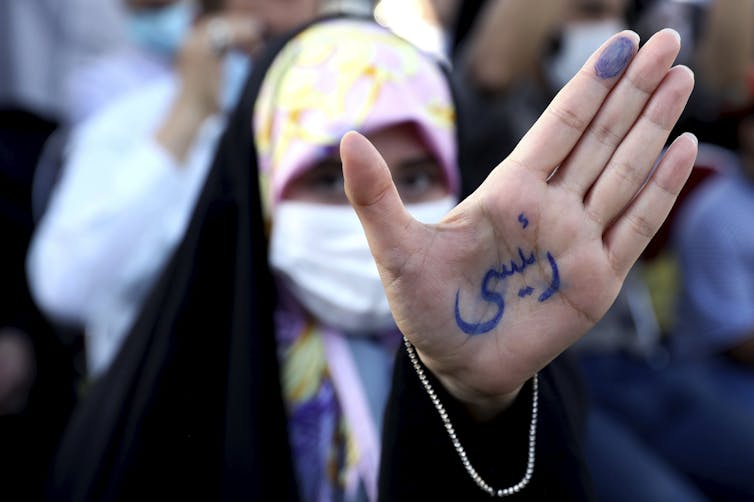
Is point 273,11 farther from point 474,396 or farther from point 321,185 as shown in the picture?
point 474,396

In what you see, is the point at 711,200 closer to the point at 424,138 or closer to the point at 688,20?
the point at 688,20

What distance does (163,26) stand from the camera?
2.46m

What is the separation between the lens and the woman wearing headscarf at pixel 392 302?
948 millimetres

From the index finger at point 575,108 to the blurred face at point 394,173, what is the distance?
0.47m

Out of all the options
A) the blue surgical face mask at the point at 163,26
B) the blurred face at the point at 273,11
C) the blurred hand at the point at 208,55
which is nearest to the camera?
the blurred hand at the point at 208,55

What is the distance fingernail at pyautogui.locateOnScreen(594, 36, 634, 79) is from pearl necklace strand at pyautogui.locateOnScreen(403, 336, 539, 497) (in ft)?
1.21

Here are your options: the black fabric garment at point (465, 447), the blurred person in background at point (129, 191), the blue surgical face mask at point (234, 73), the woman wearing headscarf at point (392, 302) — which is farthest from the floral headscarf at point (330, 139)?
the blue surgical face mask at point (234, 73)

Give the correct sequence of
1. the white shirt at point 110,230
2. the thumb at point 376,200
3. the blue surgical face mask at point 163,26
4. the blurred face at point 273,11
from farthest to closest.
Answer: the blue surgical face mask at point 163,26
the blurred face at point 273,11
the white shirt at point 110,230
the thumb at point 376,200

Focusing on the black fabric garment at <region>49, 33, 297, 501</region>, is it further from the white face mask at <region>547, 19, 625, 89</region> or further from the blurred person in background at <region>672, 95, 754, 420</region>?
the blurred person in background at <region>672, 95, 754, 420</region>

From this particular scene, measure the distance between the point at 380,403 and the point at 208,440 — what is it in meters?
0.27

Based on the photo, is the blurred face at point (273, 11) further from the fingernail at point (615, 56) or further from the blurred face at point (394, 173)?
the fingernail at point (615, 56)

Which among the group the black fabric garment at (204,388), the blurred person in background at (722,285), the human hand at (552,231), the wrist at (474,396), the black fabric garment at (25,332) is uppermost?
the human hand at (552,231)

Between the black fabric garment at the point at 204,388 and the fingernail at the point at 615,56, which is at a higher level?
the fingernail at the point at 615,56

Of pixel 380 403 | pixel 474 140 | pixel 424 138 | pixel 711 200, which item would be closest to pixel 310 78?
pixel 424 138
